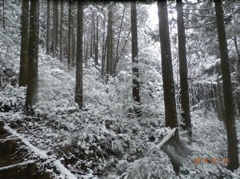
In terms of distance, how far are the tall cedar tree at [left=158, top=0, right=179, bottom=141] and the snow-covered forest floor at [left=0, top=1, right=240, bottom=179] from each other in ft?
1.93

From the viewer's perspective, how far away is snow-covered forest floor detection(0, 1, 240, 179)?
521cm

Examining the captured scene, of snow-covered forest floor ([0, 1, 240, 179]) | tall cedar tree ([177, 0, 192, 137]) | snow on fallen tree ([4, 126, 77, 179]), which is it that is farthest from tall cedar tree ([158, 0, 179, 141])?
snow on fallen tree ([4, 126, 77, 179])

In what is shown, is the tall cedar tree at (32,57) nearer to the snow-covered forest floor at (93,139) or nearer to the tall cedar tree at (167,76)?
the snow-covered forest floor at (93,139)

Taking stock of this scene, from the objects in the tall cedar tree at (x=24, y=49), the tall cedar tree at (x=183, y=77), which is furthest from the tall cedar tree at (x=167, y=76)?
the tall cedar tree at (x=24, y=49)

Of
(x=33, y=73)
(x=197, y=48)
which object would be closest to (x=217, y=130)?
(x=197, y=48)

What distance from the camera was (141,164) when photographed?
5.01 meters

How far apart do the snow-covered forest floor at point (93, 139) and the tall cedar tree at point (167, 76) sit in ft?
1.93

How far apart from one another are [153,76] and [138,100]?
1.39 meters

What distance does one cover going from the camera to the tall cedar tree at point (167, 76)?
7008 millimetres

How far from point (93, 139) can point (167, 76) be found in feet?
11.7

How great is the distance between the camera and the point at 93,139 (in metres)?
6.82

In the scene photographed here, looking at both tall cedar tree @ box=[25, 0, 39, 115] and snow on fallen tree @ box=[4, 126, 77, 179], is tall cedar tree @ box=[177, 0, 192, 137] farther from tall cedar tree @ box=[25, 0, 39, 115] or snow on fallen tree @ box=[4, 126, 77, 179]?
tall cedar tree @ box=[25, 0, 39, 115]

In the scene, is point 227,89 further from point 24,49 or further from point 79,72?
point 24,49

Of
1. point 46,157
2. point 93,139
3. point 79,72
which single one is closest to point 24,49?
point 79,72
